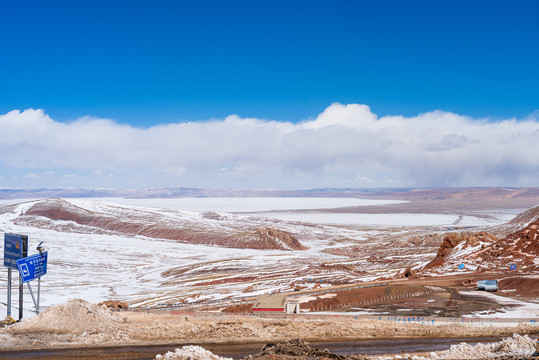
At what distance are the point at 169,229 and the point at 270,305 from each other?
13750 centimetres

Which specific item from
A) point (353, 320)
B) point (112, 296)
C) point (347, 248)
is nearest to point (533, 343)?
point (353, 320)

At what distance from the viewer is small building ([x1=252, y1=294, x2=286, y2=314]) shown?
42656 mm

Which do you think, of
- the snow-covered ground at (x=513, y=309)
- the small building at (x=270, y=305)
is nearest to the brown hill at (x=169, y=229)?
the small building at (x=270, y=305)

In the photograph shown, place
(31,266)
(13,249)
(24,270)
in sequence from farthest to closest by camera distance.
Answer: (13,249) → (31,266) → (24,270)

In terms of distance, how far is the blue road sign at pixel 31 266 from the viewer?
3688 cm

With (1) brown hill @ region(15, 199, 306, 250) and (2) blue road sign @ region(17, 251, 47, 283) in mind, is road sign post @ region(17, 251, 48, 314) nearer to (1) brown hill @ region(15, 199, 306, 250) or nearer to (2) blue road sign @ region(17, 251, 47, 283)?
(2) blue road sign @ region(17, 251, 47, 283)

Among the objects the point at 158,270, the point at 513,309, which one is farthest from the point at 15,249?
the point at 158,270

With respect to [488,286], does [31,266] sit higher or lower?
higher

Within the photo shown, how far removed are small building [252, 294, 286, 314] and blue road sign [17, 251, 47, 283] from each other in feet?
63.2

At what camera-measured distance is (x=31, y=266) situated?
125 ft

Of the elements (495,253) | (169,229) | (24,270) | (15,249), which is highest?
(15,249)

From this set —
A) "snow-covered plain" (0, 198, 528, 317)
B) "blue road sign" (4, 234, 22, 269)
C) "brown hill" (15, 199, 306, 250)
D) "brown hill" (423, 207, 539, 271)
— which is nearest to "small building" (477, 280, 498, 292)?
"brown hill" (423, 207, 539, 271)

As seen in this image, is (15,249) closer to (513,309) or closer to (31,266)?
(31,266)

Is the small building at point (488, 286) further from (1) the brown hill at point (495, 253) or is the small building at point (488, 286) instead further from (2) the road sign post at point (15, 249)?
(2) the road sign post at point (15, 249)
